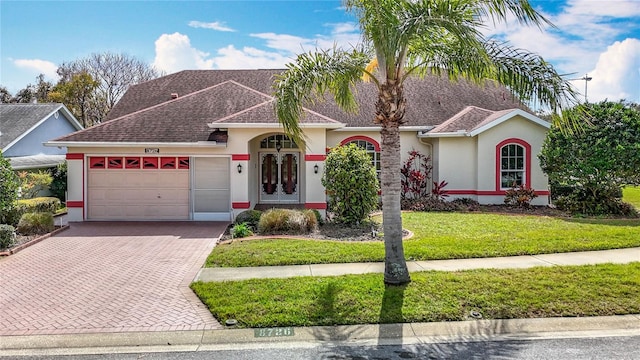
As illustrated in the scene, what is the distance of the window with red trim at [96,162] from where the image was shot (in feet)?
53.2

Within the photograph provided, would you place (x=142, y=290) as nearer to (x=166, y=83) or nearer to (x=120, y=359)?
(x=120, y=359)

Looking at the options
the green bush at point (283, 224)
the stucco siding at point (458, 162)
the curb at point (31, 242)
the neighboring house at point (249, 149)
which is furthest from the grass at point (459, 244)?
the curb at point (31, 242)

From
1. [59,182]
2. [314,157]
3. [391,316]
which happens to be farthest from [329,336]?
[59,182]

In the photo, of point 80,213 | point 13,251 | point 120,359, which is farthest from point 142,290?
point 80,213

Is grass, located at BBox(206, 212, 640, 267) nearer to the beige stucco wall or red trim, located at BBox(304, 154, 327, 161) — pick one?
red trim, located at BBox(304, 154, 327, 161)

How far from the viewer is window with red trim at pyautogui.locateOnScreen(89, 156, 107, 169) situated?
1620 cm

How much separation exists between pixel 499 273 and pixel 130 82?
4451cm

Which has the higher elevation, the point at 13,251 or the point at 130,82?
the point at 130,82

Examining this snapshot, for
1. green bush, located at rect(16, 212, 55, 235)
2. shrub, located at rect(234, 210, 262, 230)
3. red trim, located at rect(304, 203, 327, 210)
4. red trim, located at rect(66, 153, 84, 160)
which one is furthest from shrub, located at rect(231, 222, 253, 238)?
red trim, located at rect(66, 153, 84, 160)

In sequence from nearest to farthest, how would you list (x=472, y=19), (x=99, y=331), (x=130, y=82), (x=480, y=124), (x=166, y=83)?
(x=99, y=331)
(x=472, y=19)
(x=480, y=124)
(x=166, y=83)
(x=130, y=82)

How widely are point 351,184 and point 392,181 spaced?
6.15m

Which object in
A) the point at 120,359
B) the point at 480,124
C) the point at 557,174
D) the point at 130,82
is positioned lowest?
the point at 120,359

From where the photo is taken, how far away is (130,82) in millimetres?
44844

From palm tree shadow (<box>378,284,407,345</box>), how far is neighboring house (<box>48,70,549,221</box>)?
7.17 m
